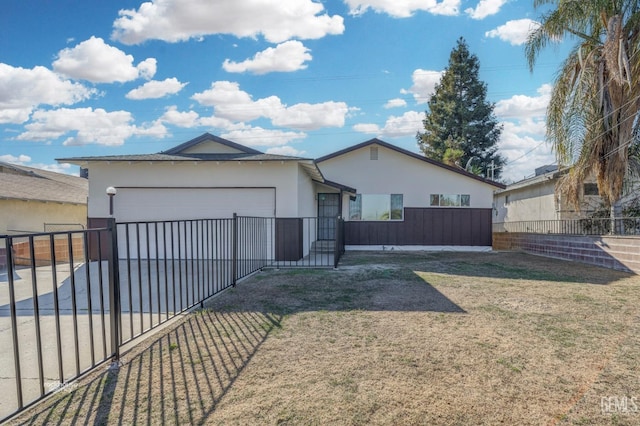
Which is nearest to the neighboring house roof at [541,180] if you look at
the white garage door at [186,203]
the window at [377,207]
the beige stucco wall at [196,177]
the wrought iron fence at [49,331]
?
the window at [377,207]

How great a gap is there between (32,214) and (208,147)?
8303 mm

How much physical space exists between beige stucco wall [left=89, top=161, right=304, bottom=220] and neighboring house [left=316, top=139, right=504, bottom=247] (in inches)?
175

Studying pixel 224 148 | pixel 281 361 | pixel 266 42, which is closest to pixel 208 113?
pixel 266 42

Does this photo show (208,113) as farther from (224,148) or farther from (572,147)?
(572,147)

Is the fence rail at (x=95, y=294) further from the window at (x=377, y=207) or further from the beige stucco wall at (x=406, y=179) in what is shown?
the beige stucco wall at (x=406, y=179)

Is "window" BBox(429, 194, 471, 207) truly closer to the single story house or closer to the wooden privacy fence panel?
the single story house

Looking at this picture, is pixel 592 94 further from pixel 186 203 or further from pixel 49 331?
pixel 49 331

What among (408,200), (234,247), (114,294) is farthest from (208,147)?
(114,294)

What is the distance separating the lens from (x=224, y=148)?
12414mm

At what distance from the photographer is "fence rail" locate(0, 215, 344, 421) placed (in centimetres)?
264

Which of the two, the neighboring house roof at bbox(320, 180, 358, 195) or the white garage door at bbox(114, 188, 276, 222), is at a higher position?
the neighboring house roof at bbox(320, 180, 358, 195)

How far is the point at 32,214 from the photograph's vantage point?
48.9 ft

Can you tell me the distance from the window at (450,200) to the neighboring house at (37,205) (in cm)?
1251

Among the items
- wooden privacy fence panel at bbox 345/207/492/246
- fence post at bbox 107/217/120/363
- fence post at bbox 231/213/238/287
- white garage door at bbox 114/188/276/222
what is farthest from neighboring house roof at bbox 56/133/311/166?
fence post at bbox 107/217/120/363
